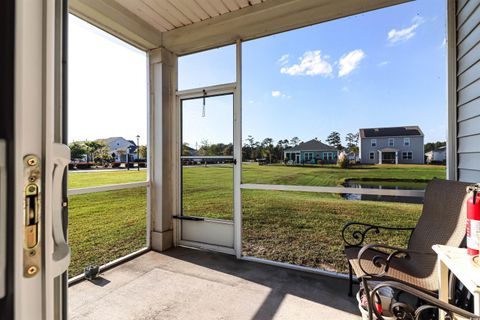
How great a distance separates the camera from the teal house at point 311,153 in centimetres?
277

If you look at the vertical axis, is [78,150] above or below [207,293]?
above

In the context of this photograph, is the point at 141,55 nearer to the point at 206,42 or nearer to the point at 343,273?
the point at 206,42

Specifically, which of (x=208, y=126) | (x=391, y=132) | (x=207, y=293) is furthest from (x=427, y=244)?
(x=208, y=126)

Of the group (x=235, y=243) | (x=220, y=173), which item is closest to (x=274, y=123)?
(x=220, y=173)

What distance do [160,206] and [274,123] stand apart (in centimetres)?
189

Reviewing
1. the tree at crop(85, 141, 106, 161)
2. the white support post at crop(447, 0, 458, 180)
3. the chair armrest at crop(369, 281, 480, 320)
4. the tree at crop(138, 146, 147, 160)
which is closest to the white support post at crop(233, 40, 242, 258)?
the tree at crop(138, 146, 147, 160)

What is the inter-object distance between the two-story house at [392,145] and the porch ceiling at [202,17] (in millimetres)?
1248

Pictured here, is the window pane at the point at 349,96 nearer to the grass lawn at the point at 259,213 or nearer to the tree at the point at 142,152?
the grass lawn at the point at 259,213

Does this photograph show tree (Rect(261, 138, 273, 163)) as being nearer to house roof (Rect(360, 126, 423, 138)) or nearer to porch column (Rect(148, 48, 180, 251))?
house roof (Rect(360, 126, 423, 138))

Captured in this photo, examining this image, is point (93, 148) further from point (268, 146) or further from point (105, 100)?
point (268, 146)

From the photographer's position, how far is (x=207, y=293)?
2311 millimetres

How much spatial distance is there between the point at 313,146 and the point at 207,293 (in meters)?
1.89

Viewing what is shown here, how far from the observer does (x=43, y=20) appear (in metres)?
0.40

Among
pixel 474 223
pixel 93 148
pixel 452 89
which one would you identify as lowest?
pixel 474 223
